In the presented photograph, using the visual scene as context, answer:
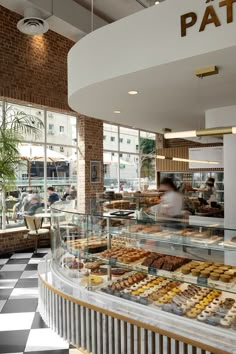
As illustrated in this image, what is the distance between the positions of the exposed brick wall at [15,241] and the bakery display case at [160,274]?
12.2 ft

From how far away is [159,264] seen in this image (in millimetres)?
3088

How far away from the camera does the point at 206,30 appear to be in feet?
9.21

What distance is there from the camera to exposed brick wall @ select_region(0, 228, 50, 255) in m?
7.29

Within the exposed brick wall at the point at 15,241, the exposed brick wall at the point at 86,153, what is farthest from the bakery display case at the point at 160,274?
the exposed brick wall at the point at 86,153

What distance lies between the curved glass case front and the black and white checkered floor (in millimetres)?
674

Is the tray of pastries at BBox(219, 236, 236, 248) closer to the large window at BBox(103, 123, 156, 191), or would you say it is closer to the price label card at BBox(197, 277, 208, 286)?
the price label card at BBox(197, 277, 208, 286)

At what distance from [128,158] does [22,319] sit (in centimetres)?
886

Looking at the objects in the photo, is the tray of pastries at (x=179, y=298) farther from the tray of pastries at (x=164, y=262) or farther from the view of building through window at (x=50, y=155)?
the view of building through window at (x=50, y=155)

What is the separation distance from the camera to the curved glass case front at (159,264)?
274cm

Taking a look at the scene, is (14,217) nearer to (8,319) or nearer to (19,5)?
(8,319)

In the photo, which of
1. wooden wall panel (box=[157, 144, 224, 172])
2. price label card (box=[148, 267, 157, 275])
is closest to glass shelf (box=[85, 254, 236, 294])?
price label card (box=[148, 267, 157, 275])

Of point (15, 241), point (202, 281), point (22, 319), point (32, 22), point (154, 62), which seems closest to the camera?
point (202, 281)

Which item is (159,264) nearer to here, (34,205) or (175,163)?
(34,205)

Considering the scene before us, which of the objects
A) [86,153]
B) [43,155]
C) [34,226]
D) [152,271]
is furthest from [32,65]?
[152,271]
